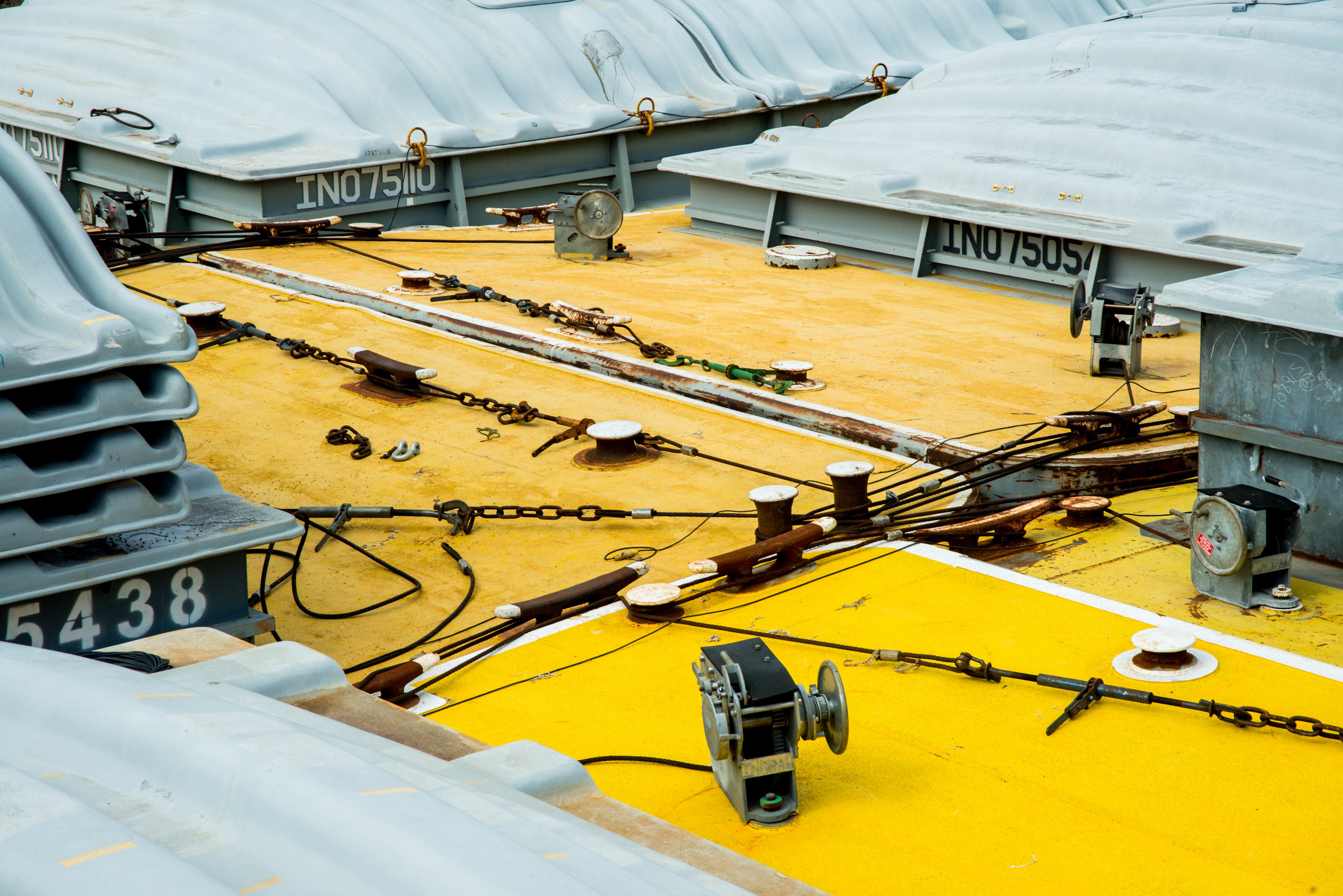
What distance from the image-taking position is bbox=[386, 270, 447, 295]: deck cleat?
11656 millimetres

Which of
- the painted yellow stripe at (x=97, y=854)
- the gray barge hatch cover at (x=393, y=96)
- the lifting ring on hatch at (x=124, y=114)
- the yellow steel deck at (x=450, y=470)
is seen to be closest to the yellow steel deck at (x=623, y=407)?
the yellow steel deck at (x=450, y=470)

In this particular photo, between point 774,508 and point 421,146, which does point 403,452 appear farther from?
point 421,146

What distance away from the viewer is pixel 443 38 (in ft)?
55.1

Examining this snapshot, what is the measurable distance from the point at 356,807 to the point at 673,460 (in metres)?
5.57

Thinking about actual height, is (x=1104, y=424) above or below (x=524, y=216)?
below

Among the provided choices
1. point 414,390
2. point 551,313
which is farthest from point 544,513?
point 551,313

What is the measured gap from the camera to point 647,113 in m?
17.3

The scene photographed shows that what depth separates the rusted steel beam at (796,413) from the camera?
688 centimetres

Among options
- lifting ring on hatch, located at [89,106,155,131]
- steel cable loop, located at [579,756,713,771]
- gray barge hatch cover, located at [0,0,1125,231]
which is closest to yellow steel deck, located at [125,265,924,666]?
steel cable loop, located at [579,756,713,771]

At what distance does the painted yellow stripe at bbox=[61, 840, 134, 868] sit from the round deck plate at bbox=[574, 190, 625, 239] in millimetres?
11582

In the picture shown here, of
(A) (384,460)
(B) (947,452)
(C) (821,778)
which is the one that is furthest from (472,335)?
(C) (821,778)

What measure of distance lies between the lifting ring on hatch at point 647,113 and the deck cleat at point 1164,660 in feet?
44.4

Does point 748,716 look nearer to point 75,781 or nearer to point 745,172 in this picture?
point 75,781

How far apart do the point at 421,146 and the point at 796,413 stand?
9.01m
